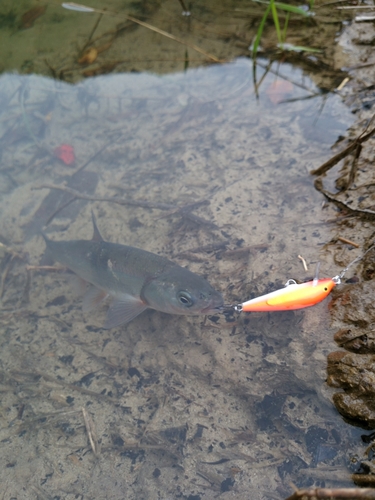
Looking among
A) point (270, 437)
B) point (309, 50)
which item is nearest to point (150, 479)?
point (270, 437)

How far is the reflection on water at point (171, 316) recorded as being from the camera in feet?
10.3

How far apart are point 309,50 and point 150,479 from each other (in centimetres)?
621

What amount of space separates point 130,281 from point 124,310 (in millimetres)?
338

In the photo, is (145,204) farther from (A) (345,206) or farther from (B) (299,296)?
(B) (299,296)

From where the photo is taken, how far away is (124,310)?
13.8 feet

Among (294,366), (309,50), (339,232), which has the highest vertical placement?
(309,50)

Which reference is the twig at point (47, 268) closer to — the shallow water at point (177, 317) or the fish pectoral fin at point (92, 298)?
the shallow water at point (177, 317)

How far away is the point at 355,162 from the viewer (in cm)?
443

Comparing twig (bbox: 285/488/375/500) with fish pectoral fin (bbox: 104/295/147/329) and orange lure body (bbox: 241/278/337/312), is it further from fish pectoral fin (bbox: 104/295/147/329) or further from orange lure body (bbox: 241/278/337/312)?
fish pectoral fin (bbox: 104/295/147/329)

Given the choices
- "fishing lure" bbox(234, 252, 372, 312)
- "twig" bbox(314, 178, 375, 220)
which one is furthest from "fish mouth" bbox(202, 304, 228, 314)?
"twig" bbox(314, 178, 375, 220)

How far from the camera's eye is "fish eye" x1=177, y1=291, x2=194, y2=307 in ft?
12.3

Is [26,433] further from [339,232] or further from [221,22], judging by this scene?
[221,22]

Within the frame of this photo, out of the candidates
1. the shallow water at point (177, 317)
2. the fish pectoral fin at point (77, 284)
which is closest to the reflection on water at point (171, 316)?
the shallow water at point (177, 317)

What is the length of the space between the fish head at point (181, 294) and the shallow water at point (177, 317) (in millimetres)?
229
